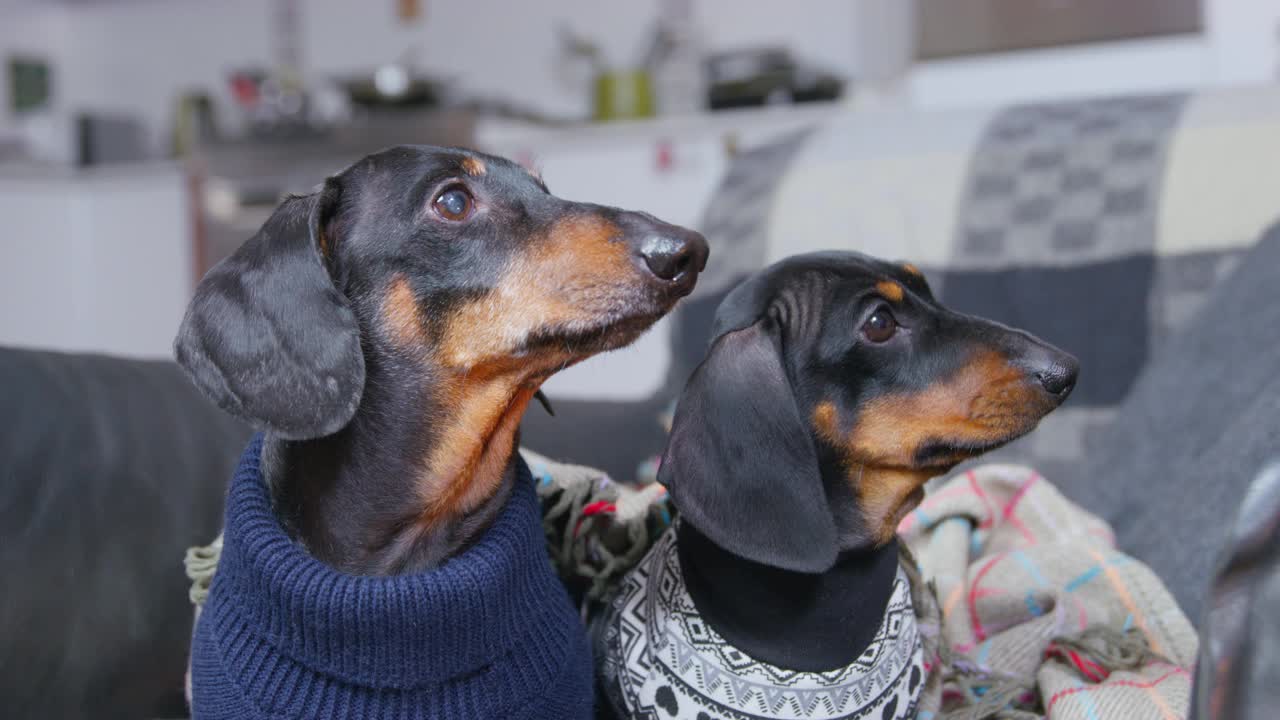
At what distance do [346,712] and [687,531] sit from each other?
0.41 metres

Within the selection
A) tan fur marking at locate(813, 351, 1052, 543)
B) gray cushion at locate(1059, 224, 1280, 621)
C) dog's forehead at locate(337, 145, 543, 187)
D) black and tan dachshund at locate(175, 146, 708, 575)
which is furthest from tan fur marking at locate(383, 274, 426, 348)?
gray cushion at locate(1059, 224, 1280, 621)

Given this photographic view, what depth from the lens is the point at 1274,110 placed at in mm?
2049

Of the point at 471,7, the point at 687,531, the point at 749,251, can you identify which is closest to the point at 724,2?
the point at 471,7

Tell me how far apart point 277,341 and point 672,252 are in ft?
1.31

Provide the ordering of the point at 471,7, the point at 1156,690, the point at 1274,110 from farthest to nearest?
the point at 471,7 → the point at 1274,110 → the point at 1156,690

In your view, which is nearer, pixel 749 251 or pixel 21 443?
pixel 21 443

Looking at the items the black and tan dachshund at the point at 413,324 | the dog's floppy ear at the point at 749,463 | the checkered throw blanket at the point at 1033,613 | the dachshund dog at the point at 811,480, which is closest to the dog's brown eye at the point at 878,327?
the dachshund dog at the point at 811,480

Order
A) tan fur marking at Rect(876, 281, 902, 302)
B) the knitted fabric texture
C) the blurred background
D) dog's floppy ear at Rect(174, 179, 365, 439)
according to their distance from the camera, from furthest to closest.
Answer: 1. the blurred background
2. tan fur marking at Rect(876, 281, 902, 302)
3. the knitted fabric texture
4. dog's floppy ear at Rect(174, 179, 365, 439)

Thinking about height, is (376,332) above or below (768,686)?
above

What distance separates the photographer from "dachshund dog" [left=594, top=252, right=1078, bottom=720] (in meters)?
1.17

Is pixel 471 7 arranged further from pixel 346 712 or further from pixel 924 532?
pixel 346 712

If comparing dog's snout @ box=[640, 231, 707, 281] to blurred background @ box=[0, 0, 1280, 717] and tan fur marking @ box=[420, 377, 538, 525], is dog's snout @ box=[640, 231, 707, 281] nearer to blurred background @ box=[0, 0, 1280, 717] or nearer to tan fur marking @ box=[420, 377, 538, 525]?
tan fur marking @ box=[420, 377, 538, 525]

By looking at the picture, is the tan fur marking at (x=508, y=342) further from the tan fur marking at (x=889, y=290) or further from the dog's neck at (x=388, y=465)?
the tan fur marking at (x=889, y=290)

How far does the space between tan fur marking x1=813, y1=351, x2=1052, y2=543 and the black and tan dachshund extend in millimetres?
251
